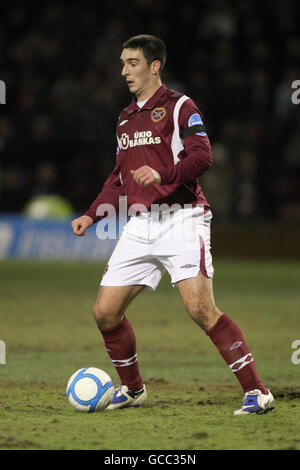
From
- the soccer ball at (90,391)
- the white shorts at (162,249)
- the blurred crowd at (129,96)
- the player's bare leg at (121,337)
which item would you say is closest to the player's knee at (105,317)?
the player's bare leg at (121,337)

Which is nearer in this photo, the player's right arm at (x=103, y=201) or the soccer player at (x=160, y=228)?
the soccer player at (x=160, y=228)

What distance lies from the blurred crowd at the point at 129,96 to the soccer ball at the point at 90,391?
9.77 m

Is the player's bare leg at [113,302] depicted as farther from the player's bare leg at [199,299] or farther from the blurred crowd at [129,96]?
the blurred crowd at [129,96]

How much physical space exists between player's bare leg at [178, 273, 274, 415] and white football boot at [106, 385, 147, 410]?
2.34 ft

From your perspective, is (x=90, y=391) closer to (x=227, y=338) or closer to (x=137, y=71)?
(x=227, y=338)

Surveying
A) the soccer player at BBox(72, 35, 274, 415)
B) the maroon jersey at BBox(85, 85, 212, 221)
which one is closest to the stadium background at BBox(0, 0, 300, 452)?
the soccer player at BBox(72, 35, 274, 415)

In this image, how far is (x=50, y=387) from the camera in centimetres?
614

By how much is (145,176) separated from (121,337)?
1.15 meters

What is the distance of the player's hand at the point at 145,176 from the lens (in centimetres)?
482

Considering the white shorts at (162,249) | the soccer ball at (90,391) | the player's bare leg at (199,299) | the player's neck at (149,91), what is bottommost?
the soccer ball at (90,391)

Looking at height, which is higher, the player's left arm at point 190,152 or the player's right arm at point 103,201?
the player's left arm at point 190,152

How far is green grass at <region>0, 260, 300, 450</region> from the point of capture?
14.8ft

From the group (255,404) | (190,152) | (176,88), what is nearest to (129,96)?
(176,88)

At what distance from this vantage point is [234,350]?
5156 mm
